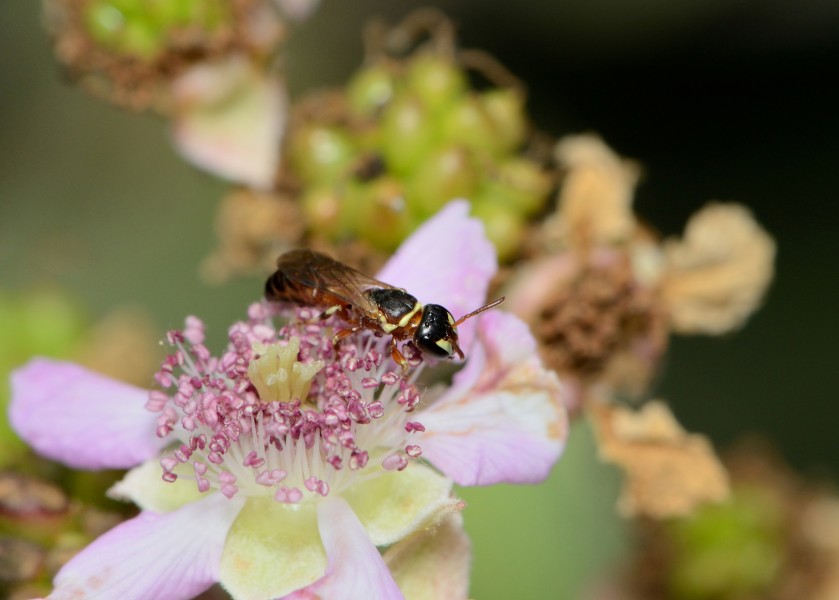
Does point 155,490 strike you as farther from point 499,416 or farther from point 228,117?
point 228,117

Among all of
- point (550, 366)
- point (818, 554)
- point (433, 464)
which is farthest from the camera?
point (818, 554)

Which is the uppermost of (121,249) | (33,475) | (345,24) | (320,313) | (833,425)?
(345,24)

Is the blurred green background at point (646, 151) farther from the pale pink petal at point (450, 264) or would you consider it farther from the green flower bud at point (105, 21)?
the pale pink petal at point (450, 264)

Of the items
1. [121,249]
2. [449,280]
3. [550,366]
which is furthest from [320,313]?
[121,249]

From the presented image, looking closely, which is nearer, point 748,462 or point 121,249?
point 748,462

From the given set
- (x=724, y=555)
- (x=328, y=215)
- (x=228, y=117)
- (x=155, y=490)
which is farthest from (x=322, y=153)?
(x=724, y=555)

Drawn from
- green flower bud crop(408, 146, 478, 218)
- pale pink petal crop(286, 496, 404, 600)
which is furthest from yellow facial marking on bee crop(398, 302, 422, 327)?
green flower bud crop(408, 146, 478, 218)

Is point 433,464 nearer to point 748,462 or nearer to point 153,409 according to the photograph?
point 153,409
